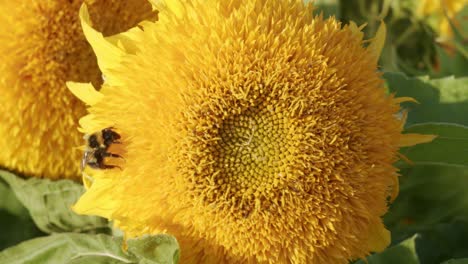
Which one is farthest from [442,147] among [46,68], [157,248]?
[46,68]

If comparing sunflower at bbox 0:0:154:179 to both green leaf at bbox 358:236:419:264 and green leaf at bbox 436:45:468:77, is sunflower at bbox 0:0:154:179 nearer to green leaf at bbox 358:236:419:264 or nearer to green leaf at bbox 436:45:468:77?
green leaf at bbox 358:236:419:264

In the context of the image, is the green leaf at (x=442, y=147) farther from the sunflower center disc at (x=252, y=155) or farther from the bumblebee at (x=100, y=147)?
the bumblebee at (x=100, y=147)

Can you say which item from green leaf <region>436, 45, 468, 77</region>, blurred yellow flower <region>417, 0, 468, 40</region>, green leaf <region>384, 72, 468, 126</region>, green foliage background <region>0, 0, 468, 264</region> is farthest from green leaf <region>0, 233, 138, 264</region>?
blurred yellow flower <region>417, 0, 468, 40</region>

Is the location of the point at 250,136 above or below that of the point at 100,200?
above

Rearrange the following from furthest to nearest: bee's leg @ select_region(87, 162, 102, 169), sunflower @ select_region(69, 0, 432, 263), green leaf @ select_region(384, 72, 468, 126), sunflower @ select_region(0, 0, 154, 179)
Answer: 1. green leaf @ select_region(384, 72, 468, 126)
2. sunflower @ select_region(0, 0, 154, 179)
3. bee's leg @ select_region(87, 162, 102, 169)
4. sunflower @ select_region(69, 0, 432, 263)

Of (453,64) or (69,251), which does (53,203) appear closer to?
(69,251)

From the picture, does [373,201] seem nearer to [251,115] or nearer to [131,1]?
[251,115]
